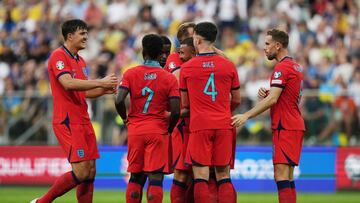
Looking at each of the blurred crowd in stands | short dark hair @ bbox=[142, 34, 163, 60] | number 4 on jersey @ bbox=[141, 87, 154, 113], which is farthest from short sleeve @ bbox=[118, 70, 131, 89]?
the blurred crowd in stands

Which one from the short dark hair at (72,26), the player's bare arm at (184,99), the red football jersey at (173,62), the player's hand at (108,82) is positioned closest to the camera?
the player's bare arm at (184,99)

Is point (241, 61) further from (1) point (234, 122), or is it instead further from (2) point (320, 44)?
(1) point (234, 122)

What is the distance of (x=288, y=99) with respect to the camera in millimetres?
13305

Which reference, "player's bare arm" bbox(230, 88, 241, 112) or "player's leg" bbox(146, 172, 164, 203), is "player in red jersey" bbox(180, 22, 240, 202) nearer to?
"player's bare arm" bbox(230, 88, 241, 112)

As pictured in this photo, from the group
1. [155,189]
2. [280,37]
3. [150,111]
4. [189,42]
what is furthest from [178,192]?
[280,37]

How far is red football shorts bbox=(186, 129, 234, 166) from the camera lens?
502 inches

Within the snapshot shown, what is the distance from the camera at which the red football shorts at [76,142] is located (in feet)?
43.3

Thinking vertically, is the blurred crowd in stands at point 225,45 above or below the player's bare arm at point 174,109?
above

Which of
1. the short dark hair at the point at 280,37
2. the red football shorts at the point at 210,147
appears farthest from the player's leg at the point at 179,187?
the short dark hair at the point at 280,37

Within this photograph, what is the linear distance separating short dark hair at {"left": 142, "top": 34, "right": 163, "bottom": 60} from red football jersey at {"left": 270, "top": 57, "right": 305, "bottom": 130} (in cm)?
169

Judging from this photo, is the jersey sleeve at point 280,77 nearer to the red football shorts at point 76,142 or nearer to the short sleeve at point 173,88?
the short sleeve at point 173,88

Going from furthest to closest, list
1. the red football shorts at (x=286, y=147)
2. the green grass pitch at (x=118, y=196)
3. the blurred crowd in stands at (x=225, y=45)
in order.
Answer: the blurred crowd in stands at (x=225, y=45)
the green grass pitch at (x=118, y=196)
the red football shorts at (x=286, y=147)

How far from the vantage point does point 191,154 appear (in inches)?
505

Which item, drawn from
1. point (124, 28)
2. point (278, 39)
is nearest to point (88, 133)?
point (278, 39)
